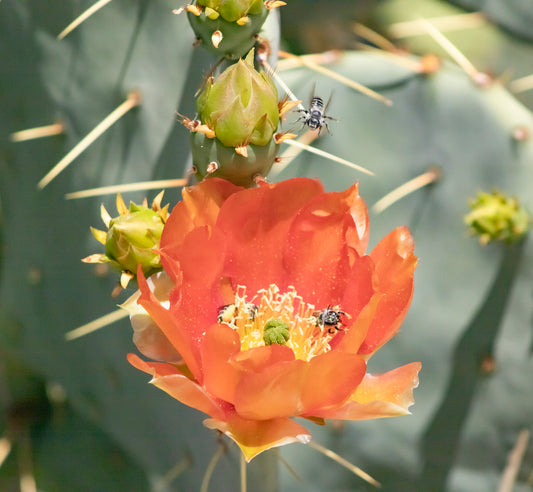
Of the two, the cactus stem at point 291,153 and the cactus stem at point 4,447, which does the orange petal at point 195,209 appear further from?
the cactus stem at point 4,447

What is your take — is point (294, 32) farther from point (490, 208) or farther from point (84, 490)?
point (84, 490)

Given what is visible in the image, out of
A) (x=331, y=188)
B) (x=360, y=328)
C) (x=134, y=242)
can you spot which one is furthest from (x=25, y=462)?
(x=360, y=328)

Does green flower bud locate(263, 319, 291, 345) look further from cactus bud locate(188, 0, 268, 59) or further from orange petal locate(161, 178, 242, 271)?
cactus bud locate(188, 0, 268, 59)

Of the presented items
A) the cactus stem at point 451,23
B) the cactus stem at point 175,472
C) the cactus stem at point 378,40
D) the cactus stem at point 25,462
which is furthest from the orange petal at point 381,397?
the cactus stem at point 451,23

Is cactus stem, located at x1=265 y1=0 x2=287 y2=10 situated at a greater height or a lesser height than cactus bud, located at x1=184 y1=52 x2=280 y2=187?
greater

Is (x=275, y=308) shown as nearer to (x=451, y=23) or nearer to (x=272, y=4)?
(x=272, y=4)

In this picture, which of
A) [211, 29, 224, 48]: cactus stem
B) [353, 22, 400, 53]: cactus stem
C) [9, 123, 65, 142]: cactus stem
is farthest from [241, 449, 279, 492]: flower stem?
[353, 22, 400, 53]: cactus stem

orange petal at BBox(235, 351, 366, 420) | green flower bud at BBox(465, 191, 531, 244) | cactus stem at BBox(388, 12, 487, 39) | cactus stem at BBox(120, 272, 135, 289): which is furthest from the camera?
cactus stem at BBox(388, 12, 487, 39)

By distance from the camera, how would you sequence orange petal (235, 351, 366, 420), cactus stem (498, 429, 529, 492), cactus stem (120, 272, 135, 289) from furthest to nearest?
cactus stem (498, 429, 529, 492), cactus stem (120, 272, 135, 289), orange petal (235, 351, 366, 420)
